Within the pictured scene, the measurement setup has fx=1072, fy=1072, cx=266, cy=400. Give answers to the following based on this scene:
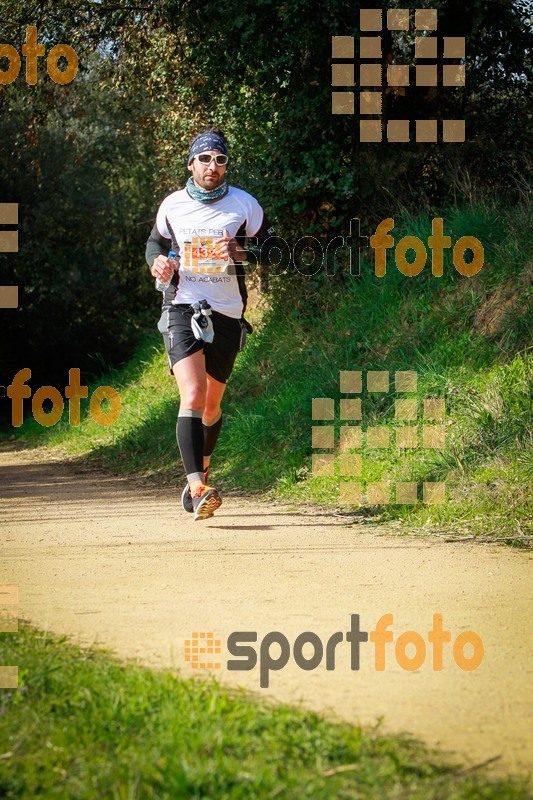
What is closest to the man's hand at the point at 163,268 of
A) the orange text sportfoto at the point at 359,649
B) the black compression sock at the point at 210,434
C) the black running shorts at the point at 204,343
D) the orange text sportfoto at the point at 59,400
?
the black running shorts at the point at 204,343

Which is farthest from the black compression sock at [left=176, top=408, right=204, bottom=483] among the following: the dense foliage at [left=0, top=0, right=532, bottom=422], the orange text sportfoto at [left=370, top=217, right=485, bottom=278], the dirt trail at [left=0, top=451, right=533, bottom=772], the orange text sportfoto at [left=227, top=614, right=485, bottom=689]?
the dense foliage at [left=0, top=0, right=532, bottom=422]

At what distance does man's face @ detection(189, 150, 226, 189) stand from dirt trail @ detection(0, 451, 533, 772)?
2231mm

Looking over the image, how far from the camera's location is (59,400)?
17406 mm

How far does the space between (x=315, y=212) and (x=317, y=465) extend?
406cm

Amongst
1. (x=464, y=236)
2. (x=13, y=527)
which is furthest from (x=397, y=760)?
(x=464, y=236)

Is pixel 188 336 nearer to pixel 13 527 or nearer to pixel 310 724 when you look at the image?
pixel 13 527

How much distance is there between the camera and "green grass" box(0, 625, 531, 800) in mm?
2469

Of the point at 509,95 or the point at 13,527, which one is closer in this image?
the point at 13,527

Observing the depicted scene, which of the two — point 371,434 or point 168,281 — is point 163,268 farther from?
point 371,434

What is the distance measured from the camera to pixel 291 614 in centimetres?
424

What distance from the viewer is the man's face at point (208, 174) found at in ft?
23.3

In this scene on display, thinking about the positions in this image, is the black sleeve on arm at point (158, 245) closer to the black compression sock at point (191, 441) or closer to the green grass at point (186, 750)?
the black compression sock at point (191, 441)

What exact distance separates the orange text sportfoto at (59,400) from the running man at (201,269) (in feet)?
22.9

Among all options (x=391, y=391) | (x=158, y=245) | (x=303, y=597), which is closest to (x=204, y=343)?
(x=158, y=245)
